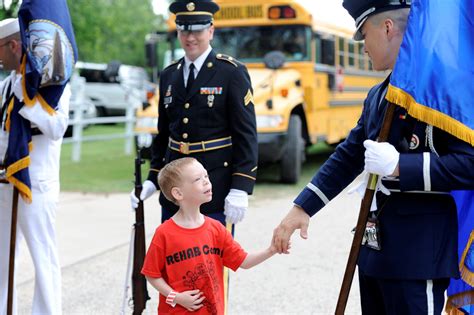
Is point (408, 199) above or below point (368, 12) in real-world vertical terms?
below

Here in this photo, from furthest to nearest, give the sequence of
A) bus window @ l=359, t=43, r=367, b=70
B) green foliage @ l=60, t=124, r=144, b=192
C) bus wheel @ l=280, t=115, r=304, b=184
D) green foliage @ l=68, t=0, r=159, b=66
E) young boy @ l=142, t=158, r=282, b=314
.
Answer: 1. green foliage @ l=68, t=0, r=159, b=66
2. bus window @ l=359, t=43, r=367, b=70
3. green foliage @ l=60, t=124, r=144, b=192
4. bus wheel @ l=280, t=115, r=304, b=184
5. young boy @ l=142, t=158, r=282, b=314

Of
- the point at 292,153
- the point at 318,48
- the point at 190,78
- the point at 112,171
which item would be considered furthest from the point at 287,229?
the point at 112,171

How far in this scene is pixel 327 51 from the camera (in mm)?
12898

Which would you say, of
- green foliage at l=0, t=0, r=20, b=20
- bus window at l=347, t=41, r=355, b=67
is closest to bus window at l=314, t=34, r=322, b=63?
bus window at l=347, t=41, r=355, b=67

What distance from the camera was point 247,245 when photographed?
7.55 meters

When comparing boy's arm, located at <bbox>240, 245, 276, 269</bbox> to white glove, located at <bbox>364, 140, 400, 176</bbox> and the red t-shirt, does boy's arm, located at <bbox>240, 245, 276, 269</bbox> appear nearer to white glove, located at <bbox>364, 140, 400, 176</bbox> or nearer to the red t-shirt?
the red t-shirt

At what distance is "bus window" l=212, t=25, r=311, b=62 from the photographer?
469 inches

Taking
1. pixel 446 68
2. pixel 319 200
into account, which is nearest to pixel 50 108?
pixel 319 200

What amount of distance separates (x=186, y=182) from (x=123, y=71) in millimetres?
12261

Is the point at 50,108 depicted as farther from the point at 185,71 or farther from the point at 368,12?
the point at 368,12

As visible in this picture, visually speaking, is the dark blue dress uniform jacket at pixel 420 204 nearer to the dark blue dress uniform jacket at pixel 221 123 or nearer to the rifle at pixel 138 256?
the dark blue dress uniform jacket at pixel 221 123

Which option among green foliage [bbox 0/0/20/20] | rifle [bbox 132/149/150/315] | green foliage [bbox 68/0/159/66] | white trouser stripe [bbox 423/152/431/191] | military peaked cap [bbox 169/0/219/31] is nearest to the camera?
white trouser stripe [bbox 423/152/431/191]

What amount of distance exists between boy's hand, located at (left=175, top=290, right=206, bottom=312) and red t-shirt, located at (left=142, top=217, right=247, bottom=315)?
3 centimetres

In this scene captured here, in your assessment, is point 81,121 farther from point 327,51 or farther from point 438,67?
point 438,67
